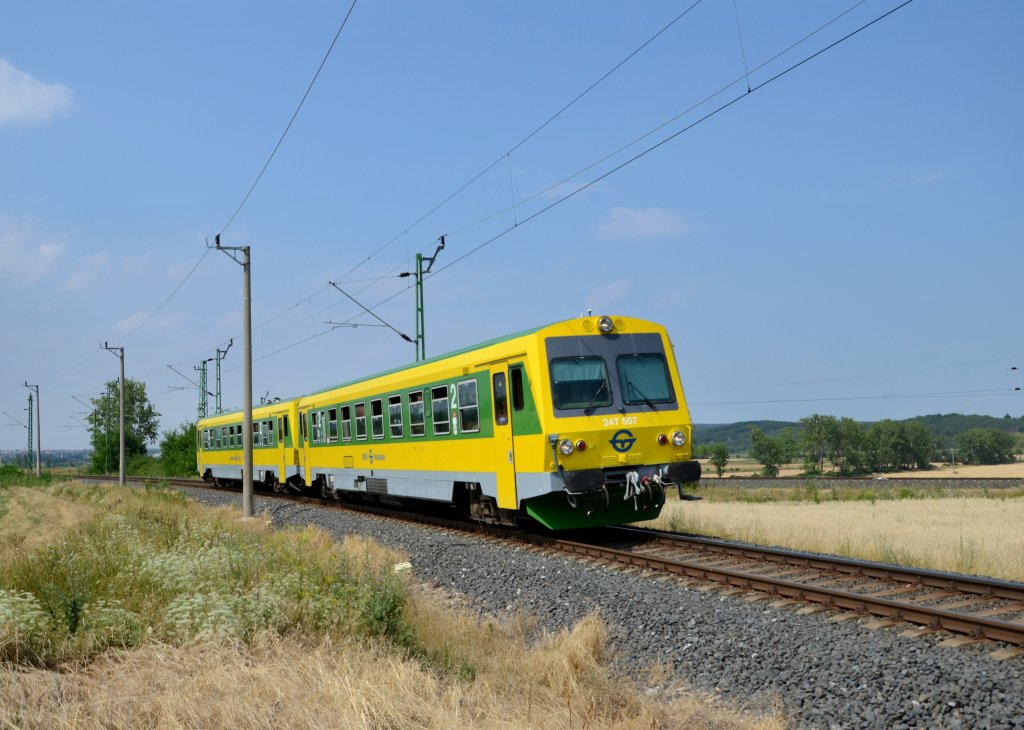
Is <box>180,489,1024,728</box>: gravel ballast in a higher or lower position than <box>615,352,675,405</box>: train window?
lower

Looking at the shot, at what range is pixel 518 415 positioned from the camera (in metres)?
13.2

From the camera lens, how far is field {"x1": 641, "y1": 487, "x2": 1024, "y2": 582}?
11.7m

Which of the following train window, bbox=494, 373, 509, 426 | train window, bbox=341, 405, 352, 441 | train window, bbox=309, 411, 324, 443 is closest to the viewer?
train window, bbox=494, 373, 509, 426

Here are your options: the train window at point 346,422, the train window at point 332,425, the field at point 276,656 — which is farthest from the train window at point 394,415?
the field at point 276,656

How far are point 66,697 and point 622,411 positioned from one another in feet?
29.7

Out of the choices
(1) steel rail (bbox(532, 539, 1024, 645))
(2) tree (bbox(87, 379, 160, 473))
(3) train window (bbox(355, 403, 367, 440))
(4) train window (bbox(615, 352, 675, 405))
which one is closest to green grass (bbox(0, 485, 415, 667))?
(1) steel rail (bbox(532, 539, 1024, 645))

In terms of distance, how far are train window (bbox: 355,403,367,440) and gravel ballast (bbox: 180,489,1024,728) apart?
28.5 feet

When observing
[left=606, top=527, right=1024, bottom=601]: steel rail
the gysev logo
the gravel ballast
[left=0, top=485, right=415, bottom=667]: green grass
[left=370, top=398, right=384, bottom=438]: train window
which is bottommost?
the gravel ballast

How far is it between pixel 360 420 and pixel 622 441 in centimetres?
910

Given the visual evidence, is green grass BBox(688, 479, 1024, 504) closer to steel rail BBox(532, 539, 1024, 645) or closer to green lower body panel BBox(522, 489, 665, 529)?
green lower body panel BBox(522, 489, 665, 529)

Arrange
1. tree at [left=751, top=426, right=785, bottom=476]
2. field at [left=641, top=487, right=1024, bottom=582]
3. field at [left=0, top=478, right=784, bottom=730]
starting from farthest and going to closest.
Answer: tree at [left=751, top=426, right=785, bottom=476] → field at [left=641, top=487, right=1024, bottom=582] → field at [left=0, top=478, right=784, bottom=730]

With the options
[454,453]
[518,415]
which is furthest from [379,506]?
[518,415]

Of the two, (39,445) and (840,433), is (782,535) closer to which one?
(39,445)

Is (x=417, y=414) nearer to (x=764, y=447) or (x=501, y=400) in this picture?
(x=501, y=400)
